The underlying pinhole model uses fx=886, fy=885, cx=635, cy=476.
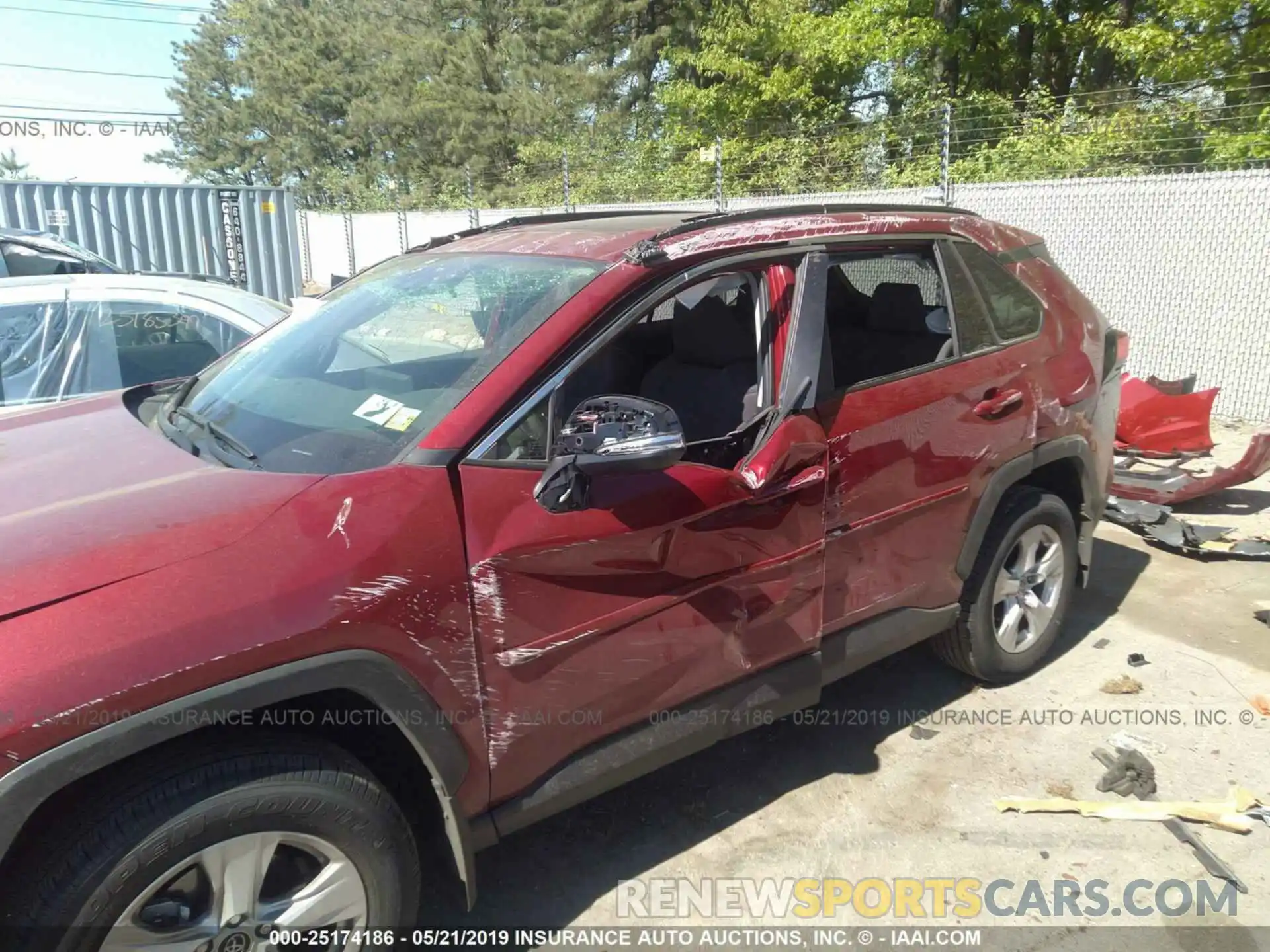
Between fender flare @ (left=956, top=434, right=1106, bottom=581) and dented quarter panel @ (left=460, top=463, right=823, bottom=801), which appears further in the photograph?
fender flare @ (left=956, top=434, right=1106, bottom=581)

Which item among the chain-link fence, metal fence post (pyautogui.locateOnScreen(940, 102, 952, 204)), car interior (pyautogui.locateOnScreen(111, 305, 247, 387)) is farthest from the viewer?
metal fence post (pyautogui.locateOnScreen(940, 102, 952, 204))

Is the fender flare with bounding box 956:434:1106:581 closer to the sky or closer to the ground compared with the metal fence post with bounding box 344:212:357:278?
closer to the ground

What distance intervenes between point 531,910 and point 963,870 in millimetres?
1310

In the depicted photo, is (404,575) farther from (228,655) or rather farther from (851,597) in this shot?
(851,597)

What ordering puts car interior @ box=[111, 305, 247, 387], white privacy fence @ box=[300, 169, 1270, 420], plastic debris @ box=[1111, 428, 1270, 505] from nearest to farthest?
car interior @ box=[111, 305, 247, 387] < plastic debris @ box=[1111, 428, 1270, 505] < white privacy fence @ box=[300, 169, 1270, 420]

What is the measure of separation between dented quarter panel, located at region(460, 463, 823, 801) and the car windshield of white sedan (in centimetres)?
35

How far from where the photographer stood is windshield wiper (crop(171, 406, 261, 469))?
2248 millimetres

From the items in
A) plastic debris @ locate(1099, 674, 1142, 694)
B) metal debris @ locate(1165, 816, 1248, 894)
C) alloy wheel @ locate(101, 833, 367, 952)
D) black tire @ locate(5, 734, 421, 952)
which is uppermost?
black tire @ locate(5, 734, 421, 952)

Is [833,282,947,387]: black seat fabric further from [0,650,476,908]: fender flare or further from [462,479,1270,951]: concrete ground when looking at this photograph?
[0,650,476,908]: fender flare

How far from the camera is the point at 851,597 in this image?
2.94 meters

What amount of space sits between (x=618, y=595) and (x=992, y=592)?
1.89 metres

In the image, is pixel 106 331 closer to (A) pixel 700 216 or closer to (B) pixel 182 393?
(B) pixel 182 393

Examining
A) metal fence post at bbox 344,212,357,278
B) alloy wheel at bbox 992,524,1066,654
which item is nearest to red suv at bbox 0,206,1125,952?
alloy wheel at bbox 992,524,1066,654

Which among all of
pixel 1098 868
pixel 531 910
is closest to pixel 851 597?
pixel 1098 868
